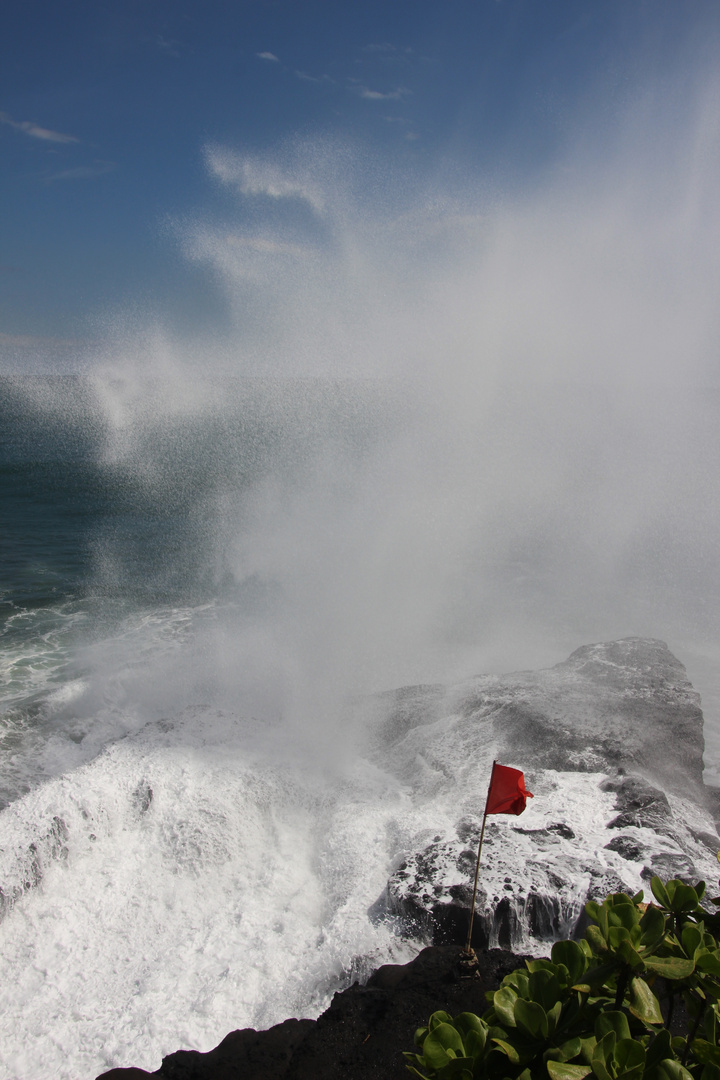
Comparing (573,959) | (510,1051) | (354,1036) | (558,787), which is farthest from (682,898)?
(558,787)

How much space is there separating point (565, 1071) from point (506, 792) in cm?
777

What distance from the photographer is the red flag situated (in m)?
9.93

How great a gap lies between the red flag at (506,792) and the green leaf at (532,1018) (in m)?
7.33

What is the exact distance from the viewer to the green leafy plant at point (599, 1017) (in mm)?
2729

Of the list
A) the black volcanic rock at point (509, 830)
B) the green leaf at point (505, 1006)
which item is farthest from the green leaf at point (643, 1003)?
the black volcanic rock at point (509, 830)

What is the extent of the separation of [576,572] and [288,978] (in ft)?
92.8

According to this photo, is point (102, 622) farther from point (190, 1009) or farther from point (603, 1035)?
point (603, 1035)

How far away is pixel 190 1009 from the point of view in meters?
10.1

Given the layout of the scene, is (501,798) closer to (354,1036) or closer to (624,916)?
(354,1036)

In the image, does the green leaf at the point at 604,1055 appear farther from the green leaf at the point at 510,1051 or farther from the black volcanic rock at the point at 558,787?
the black volcanic rock at the point at 558,787

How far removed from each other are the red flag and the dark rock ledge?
243cm

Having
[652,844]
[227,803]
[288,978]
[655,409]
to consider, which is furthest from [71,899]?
[655,409]

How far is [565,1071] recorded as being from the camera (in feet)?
8.77

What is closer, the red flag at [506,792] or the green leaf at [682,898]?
the green leaf at [682,898]
